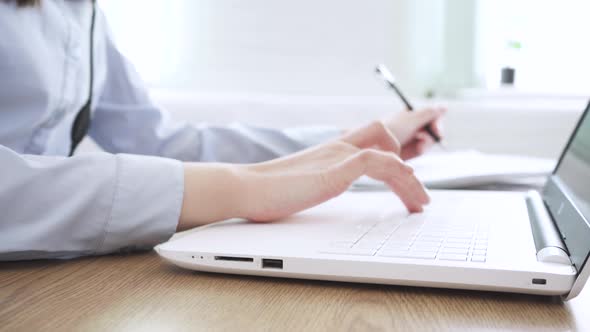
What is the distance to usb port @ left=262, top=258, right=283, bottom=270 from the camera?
512 millimetres

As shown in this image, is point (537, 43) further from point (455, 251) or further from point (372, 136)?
point (455, 251)

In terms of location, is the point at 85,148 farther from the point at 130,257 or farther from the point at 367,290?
the point at 367,290

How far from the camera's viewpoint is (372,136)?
0.85m

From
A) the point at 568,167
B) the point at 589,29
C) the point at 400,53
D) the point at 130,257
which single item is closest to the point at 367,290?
the point at 130,257

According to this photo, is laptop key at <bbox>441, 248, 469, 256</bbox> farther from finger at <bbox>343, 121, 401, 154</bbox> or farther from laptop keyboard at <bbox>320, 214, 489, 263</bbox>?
finger at <bbox>343, 121, 401, 154</bbox>

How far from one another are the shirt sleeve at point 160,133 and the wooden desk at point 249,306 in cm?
65

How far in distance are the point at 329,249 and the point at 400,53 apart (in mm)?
1538

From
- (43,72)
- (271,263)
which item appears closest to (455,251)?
(271,263)

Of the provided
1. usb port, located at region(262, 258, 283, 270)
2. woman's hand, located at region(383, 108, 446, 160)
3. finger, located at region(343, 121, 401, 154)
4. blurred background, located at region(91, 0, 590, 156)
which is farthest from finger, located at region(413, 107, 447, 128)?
blurred background, located at region(91, 0, 590, 156)

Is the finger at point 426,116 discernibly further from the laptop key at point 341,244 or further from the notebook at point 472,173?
the laptop key at point 341,244

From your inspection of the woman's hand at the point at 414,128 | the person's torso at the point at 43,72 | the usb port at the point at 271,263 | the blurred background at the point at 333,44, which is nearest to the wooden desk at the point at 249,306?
the usb port at the point at 271,263

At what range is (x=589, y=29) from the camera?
193 centimetres

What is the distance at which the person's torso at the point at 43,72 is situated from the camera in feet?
2.42

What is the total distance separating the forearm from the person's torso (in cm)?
26
